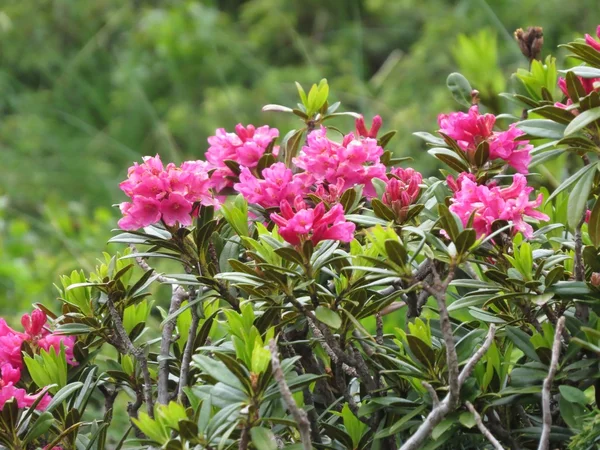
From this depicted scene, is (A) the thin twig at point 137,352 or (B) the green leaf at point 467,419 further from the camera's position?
(A) the thin twig at point 137,352

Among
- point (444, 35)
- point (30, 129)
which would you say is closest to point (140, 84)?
point (30, 129)

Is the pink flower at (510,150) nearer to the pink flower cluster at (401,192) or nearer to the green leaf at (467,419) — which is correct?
the pink flower cluster at (401,192)

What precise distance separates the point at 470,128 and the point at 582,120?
0.87ft

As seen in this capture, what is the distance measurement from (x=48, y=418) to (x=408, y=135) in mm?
3134

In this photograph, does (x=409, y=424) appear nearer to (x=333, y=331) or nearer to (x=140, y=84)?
(x=333, y=331)

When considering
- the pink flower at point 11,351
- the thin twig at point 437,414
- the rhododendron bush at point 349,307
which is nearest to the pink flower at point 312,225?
the rhododendron bush at point 349,307

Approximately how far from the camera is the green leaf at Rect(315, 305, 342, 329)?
123 centimetres

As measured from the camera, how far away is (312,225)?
1278 millimetres

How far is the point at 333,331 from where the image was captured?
141 cm

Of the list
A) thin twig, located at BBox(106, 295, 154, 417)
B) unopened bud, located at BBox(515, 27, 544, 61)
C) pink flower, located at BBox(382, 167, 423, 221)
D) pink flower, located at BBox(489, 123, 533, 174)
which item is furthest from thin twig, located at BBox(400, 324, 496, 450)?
unopened bud, located at BBox(515, 27, 544, 61)

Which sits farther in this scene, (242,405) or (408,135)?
(408,135)

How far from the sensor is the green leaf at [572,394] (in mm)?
1271

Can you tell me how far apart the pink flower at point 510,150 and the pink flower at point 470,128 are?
22 millimetres

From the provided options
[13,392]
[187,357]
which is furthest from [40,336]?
[187,357]
